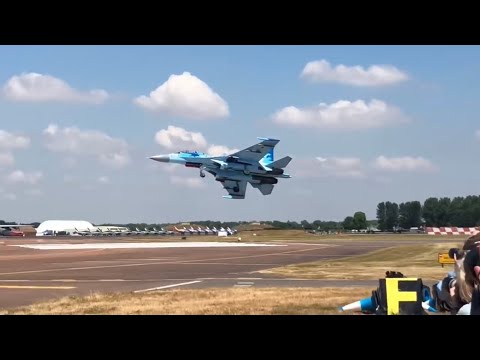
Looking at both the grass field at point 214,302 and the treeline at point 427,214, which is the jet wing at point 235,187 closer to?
the grass field at point 214,302

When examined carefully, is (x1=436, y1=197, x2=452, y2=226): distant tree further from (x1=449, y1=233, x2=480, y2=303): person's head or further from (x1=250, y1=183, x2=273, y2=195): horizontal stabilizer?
(x1=449, y1=233, x2=480, y2=303): person's head

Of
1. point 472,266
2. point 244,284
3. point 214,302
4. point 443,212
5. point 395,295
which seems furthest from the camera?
point 443,212

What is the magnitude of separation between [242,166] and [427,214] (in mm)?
7304

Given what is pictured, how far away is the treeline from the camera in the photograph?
15569mm

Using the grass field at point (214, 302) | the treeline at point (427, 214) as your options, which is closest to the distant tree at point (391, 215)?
the treeline at point (427, 214)

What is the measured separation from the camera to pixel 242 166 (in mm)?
12266

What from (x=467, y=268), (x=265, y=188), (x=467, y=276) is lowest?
(x=467, y=276)

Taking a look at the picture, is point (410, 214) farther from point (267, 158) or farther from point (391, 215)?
point (267, 158)

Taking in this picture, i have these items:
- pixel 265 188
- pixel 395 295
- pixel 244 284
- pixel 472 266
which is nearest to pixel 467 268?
pixel 472 266

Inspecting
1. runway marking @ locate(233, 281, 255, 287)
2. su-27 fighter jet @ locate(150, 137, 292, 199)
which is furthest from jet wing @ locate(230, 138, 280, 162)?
runway marking @ locate(233, 281, 255, 287)

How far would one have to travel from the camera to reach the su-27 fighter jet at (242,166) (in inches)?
412

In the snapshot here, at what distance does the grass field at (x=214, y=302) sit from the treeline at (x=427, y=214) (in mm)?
3603

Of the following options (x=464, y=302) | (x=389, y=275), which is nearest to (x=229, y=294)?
(x=389, y=275)
